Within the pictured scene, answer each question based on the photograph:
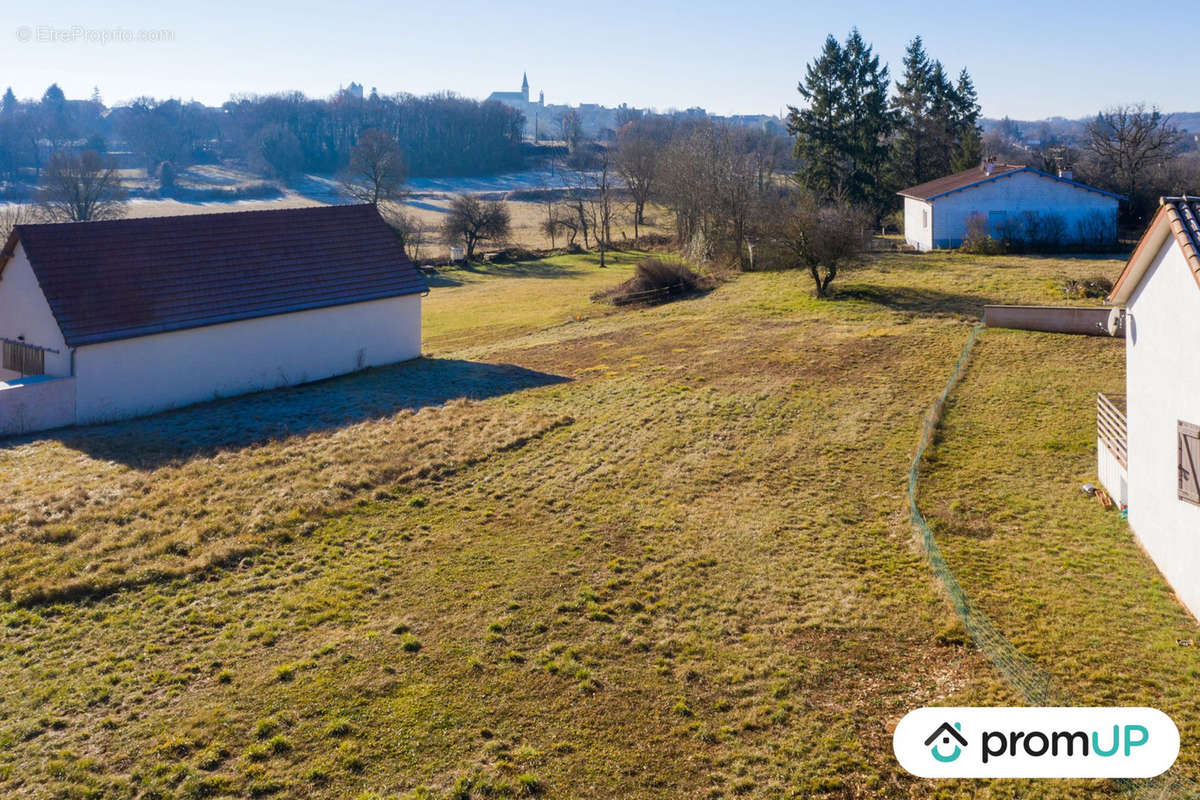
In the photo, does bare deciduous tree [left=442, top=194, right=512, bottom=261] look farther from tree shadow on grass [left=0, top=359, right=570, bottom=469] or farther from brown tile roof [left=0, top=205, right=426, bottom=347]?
tree shadow on grass [left=0, top=359, right=570, bottom=469]

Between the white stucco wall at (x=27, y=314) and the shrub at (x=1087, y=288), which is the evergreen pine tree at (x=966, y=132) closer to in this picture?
the shrub at (x=1087, y=288)

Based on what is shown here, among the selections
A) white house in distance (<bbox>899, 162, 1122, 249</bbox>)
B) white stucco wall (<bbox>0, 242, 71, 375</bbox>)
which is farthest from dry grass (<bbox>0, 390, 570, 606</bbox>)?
white house in distance (<bbox>899, 162, 1122, 249</bbox>)

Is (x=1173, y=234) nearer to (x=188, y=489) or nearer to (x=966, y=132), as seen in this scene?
(x=188, y=489)

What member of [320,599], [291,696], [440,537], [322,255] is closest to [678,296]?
[322,255]

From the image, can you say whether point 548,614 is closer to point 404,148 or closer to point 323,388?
point 323,388

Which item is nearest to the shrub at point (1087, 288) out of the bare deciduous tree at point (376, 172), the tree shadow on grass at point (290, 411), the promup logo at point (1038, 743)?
the tree shadow on grass at point (290, 411)

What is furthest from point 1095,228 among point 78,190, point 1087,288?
point 78,190
